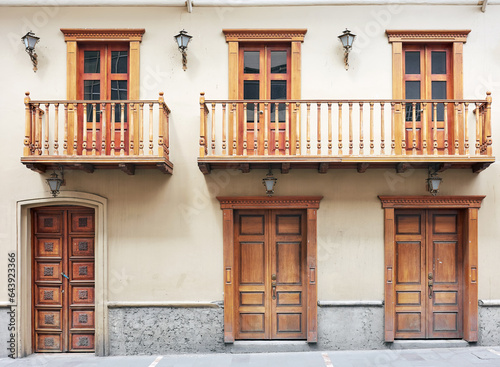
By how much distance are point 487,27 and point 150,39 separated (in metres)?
6.44

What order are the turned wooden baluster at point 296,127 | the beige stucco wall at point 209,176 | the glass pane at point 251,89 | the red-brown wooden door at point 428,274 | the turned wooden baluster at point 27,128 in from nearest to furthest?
the turned wooden baluster at point 27,128 → the turned wooden baluster at point 296,127 → the beige stucco wall at point 209,176 → the red-brown wooden door at point 428,274 → the glass pane at point 251,89

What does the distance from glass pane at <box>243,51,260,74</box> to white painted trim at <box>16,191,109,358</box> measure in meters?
3.70

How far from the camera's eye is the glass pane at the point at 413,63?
7.46m

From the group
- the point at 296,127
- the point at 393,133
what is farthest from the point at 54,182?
the point at 393,133

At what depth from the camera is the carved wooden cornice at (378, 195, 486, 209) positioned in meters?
7.22

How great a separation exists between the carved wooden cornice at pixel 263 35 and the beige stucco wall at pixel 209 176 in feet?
0.52

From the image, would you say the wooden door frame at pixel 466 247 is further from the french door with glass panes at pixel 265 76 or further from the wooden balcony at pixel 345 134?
the french door with glass panes at pixel 265 76

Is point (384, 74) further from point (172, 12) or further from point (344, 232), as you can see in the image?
point (172, 12)

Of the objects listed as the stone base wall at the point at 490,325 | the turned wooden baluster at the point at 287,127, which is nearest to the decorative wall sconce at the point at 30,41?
the turned wooden baluster at the point at 287,127

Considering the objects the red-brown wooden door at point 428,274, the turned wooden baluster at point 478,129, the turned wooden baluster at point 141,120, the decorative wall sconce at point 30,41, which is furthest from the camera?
the red-brown wooden door at point 428,274

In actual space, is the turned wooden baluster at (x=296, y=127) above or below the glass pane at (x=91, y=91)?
below

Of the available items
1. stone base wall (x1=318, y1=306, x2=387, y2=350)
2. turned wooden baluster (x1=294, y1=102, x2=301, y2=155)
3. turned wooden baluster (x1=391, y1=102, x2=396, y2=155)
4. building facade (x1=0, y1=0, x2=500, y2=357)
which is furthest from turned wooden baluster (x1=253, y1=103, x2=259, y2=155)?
stone base wall (x1=318, y1=306, x2=387, y2=350)

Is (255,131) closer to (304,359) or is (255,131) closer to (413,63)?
(413,63)

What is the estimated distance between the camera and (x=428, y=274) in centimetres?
742
